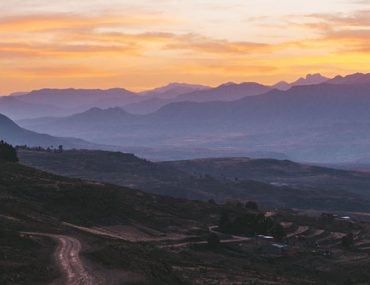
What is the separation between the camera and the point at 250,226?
117250 millimetres

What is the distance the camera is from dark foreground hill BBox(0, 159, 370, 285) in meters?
57.2

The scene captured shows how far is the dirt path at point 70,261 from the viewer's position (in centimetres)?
5075

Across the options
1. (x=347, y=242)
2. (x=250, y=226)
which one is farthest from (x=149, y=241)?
(x=347, y=242)

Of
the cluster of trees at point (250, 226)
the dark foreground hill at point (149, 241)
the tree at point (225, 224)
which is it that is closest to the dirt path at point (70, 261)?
the dark foreground hill at point (149, 241)

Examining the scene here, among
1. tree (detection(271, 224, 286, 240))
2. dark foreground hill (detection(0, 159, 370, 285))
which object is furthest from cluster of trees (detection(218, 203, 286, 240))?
dark foreground hill (detection(0, 159, 370, 285))

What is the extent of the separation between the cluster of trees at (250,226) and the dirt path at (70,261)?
4448 cm

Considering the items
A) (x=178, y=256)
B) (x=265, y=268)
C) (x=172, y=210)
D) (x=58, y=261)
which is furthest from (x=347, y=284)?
(x=172, y=210)

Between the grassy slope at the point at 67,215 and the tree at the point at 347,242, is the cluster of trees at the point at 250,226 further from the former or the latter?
the tree at the point at 347,242

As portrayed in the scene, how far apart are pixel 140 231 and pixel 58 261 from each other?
4634cm

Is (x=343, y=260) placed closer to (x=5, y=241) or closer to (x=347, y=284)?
(x=347, y=284)

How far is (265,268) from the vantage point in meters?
84.4

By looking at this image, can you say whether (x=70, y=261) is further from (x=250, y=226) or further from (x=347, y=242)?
(x=347, y=242)

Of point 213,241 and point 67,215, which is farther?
point 67,215

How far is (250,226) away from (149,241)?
26.5 metres
